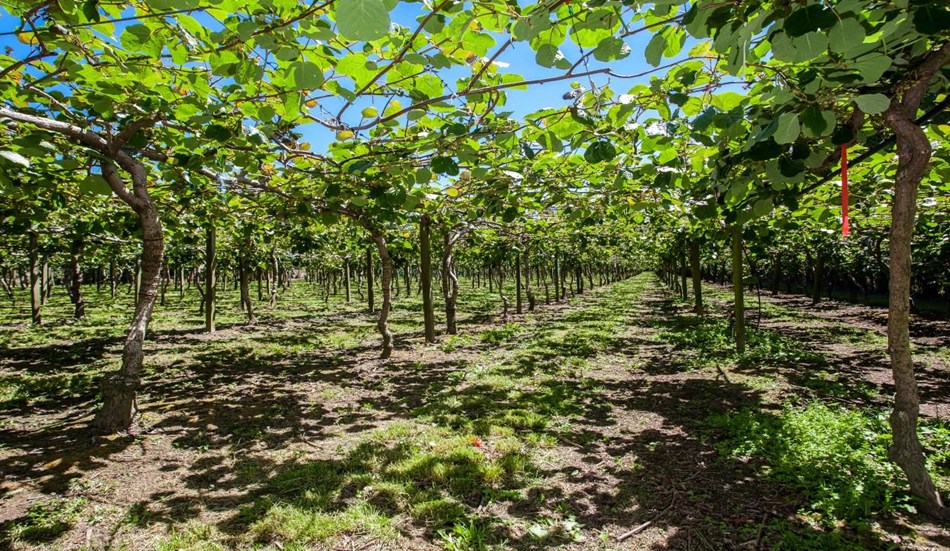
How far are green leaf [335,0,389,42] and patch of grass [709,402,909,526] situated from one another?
4.61 meters

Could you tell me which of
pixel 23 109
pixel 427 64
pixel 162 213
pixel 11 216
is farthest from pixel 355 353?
pixel 427 64

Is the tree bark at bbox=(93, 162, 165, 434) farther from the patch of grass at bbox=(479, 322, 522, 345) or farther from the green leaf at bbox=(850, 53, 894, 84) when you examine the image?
the patch of grass at bbox=(479, 322, 522, 345)

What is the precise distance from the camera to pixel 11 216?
687 cm

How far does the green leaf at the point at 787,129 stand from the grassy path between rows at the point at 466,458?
118 inches

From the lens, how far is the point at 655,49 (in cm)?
220

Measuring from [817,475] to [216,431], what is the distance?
6.96 metres

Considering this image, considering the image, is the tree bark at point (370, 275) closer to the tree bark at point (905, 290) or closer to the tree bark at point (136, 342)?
the tree bark at point (136, 342)

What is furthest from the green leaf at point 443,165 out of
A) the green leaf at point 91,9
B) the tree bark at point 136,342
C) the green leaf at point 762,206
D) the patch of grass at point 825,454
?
the patch of grass at point 825,454

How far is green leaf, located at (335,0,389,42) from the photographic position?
103 centimetres

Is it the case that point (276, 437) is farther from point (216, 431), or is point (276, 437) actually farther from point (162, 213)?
point (162, 213)

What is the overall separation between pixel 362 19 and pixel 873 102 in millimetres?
2428

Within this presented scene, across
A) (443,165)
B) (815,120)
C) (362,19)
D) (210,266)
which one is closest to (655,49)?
(815,120)

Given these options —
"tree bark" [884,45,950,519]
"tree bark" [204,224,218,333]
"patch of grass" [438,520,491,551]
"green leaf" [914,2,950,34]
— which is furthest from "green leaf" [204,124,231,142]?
"tree bark" [204,224,218,333]

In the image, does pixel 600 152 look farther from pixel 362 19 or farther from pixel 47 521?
pixel 47 521
